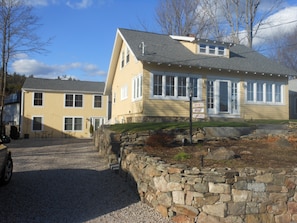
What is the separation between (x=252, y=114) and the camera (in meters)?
18.2

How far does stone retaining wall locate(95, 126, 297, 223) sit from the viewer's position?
5.21m

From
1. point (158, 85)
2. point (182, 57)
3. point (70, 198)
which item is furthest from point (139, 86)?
point (70, 198)

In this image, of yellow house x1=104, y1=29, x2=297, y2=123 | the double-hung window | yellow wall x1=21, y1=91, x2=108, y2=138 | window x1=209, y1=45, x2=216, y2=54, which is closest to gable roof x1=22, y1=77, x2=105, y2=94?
yellow wall x1=21, y1=91, x2=108, y2=138

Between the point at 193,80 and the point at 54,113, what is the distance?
16.2 meters

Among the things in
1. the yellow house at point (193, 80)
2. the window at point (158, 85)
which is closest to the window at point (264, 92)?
the yellow house at point (193, 80)

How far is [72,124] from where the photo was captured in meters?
28.6

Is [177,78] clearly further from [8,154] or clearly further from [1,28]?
[1,28]

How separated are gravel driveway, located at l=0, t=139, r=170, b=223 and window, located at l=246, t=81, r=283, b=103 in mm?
12094

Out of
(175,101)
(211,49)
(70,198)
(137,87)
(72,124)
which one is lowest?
(70,198)

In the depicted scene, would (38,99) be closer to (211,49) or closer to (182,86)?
(182,86)

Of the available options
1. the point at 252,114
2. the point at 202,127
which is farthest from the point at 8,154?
the point at 252,114

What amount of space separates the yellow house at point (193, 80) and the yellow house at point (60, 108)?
928 centimetres

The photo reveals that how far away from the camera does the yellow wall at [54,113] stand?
89.3ft

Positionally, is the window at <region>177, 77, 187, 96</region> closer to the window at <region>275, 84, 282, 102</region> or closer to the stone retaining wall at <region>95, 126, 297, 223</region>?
the window at <region>275, 84, 282, 102</region>
